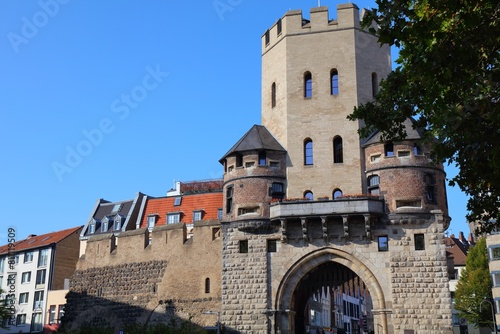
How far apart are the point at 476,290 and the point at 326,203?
940 inches

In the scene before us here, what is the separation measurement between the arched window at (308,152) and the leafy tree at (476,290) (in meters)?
22.4

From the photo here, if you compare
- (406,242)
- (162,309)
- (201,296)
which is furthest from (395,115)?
(162,309)

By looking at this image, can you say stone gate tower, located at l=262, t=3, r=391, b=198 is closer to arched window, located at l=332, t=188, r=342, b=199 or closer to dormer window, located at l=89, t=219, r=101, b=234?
arched window, located at l=332, t=188, r=342, b=199

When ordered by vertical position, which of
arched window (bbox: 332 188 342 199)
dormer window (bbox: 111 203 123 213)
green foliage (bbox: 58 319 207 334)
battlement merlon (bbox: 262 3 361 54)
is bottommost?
green foliage (bbox: 58 319 207 334)

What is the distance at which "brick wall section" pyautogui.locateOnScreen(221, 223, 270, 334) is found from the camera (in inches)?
1277

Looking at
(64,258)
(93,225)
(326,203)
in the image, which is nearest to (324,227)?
(326,203)

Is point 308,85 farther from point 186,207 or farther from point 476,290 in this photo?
point 476,290

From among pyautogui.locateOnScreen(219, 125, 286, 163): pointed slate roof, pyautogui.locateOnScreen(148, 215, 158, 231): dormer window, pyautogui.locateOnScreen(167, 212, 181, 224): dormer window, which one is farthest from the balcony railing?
pyautogui.locateOnScreen(148, 215, 158, 231): dormer window

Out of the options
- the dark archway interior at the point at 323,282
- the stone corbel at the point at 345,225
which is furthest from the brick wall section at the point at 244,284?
the stone corbel at the point at 345,225

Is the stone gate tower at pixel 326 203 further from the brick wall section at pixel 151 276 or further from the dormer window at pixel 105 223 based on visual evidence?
the dormer window at pixel 105 223

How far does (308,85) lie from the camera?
117 ft

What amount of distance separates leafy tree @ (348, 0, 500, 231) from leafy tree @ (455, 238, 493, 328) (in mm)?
35476

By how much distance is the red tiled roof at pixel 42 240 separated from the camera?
54.5 m

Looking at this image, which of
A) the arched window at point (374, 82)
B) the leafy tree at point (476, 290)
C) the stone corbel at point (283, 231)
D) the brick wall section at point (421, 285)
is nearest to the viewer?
the brick wall section at point (421, 285)
